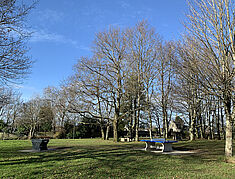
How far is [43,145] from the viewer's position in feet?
36.2

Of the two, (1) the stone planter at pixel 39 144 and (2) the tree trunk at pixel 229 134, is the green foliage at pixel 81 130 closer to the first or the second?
(1) the stone planter at pixel 39 144

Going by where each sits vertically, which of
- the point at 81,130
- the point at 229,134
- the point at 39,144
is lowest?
the point at 81,130

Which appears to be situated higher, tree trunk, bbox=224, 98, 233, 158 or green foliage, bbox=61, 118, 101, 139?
tree trunk, bbox=224, 98, 233, 158

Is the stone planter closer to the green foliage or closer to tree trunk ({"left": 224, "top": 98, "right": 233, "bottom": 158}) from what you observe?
tree trunk ({"left": 224, "top": 98, "right": 233, "bottom": 158})

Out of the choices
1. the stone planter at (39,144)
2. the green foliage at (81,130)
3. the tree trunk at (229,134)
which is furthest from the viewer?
the green foliage at (81,130)

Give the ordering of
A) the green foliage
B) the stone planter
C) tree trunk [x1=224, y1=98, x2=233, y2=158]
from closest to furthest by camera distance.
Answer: tree trunk [x1=224, y1=98, x2=233, y2=158]
the stone planter
the green foliage

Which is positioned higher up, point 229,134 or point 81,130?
point 229,134

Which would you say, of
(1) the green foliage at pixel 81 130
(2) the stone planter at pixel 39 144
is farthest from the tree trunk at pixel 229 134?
A: (1) the green foliage at pixel 81 130

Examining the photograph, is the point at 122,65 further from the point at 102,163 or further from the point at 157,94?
the point at 102,163

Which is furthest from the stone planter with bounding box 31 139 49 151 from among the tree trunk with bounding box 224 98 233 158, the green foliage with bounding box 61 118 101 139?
the green foliage with bounding box 61 118 101 139

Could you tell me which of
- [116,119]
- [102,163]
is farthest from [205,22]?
[116,119]

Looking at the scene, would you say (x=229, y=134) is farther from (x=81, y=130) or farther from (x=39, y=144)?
(x=81, y=130)

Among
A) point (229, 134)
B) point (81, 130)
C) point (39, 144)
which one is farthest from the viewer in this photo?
point (81, 130)

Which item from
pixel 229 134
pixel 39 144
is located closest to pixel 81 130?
pixel 39 144
